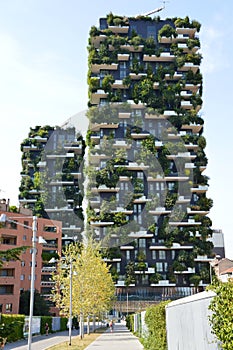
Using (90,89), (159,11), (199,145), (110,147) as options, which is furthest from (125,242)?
(159,11)

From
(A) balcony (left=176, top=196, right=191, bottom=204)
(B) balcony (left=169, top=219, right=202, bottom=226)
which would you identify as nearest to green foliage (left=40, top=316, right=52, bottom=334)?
(B) balcony (left=169, top=219, right=202, bottom=226)

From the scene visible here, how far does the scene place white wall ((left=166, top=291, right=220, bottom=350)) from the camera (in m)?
8.13

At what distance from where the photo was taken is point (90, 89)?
223 feet

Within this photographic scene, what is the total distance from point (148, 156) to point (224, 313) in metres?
59.5

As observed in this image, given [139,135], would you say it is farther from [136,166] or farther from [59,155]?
[59,155]

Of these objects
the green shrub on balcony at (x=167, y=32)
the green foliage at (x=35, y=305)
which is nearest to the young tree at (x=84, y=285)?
the green foliage at (x=35, y=305)

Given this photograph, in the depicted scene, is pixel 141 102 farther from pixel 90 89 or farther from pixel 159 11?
pixel 159 11

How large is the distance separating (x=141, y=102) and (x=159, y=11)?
25.9 m

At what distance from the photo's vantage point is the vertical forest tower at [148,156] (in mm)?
61406

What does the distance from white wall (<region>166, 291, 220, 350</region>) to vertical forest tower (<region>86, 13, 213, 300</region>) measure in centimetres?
4768

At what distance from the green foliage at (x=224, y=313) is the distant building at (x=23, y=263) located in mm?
34467

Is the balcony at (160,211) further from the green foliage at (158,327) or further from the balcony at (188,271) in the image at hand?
the green foliage at (158,327)

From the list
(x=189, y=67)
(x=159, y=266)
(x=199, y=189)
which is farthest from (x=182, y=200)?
(x=189, y=67)

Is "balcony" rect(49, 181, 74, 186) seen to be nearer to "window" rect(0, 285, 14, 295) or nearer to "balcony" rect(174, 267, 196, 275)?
"balcony" rect(174, 267, 196, 275)
